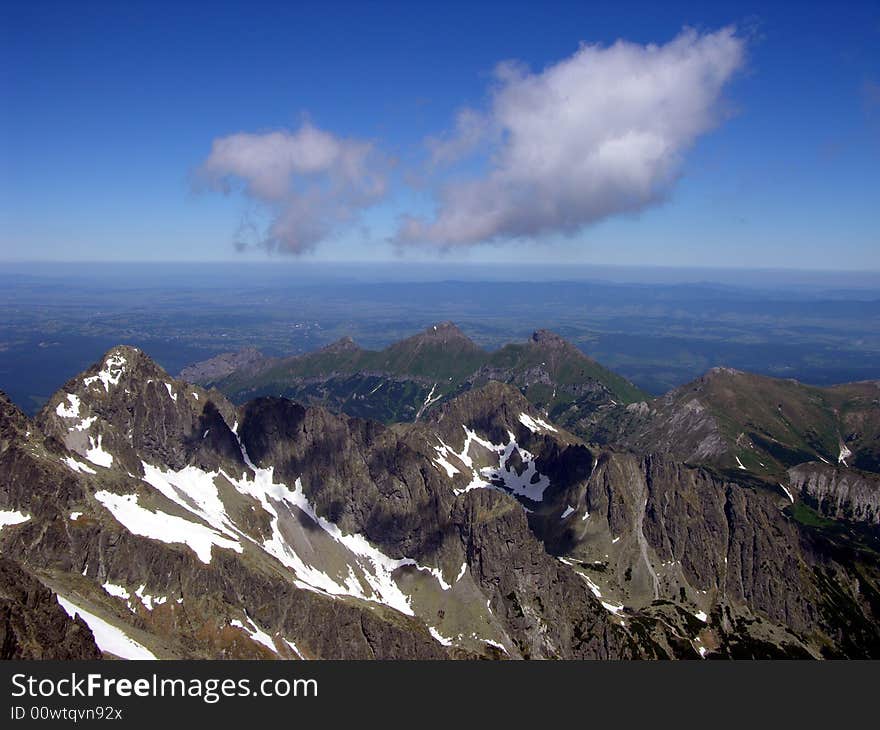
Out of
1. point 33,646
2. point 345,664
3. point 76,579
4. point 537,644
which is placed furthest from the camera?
point 537,644

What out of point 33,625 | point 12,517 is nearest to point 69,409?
point 12,517

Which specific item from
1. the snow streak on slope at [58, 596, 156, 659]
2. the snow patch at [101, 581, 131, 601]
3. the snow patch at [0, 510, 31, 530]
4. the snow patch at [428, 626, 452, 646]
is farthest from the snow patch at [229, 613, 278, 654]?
the snow patch at [428, 626, 452, 646]

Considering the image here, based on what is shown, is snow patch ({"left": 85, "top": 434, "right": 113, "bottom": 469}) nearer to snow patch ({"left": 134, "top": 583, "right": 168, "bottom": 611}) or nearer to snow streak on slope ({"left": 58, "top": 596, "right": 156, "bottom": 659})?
snow patch ({"left": 134, "top": 583, "right": 168, "bottom": 611})

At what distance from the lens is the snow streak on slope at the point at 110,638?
9361 centimetres

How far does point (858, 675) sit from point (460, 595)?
466ft

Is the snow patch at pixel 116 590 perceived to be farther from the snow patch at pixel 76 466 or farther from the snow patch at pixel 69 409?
the snow patch at pixel 69 409

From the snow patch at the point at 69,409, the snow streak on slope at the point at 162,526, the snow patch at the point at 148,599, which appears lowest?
the snow patch at the point at 148,599

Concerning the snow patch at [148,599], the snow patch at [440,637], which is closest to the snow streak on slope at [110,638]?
the snow patch at [148,599]

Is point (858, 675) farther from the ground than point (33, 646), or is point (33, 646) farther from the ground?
point (858, 675)

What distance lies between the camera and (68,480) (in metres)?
138

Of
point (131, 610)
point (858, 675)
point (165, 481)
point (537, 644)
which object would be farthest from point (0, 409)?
point (858, 675)

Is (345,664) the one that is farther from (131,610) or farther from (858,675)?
(131,610)

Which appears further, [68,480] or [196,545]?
[196,545]

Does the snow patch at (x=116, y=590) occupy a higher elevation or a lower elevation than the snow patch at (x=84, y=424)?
lower
